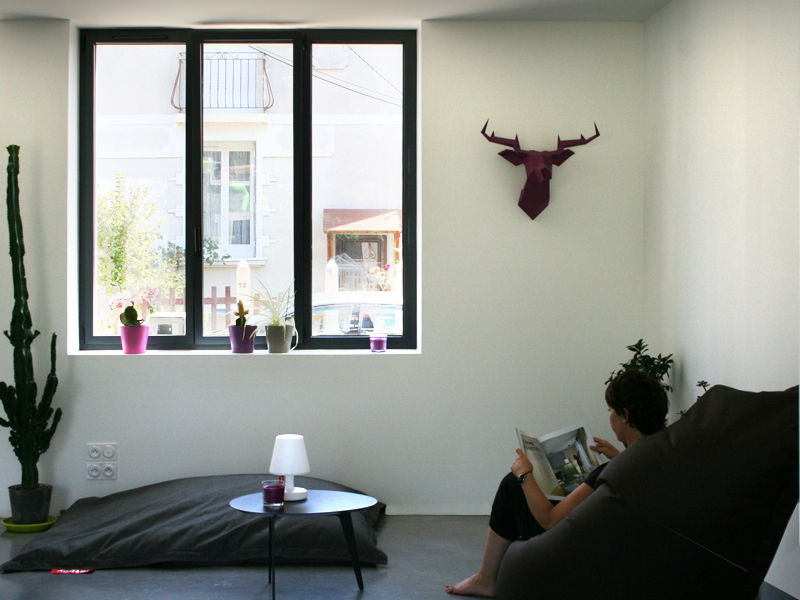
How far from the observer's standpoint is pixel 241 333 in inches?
184

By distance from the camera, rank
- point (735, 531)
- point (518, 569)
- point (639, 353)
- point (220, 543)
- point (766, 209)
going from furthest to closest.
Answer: point (639, 353), point (220, 543), point (766, 209), point (518, 569), point (735, 531)

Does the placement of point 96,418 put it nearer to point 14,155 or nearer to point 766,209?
point 14,155

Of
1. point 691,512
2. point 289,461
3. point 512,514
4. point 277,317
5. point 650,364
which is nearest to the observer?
point 691,512

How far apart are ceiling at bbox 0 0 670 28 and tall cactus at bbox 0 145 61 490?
814 mm

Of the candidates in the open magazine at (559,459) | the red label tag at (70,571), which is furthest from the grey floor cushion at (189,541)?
the open magazine at (559,459)

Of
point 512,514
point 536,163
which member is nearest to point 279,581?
point 512,514

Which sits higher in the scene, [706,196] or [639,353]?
[706,196]

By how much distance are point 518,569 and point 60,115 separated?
349cm

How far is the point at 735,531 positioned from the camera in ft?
7.67

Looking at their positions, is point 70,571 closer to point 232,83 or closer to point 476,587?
point 476,587

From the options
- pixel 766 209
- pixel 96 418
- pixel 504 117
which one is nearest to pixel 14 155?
pixel 96 418

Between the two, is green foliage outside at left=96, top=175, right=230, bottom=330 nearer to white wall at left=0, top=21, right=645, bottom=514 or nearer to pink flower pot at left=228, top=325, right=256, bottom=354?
white wall at left=0, top=21, right=645, bottom=514

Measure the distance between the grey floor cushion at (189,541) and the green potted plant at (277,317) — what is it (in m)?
0.97

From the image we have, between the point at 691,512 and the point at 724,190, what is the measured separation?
5.73 feet
